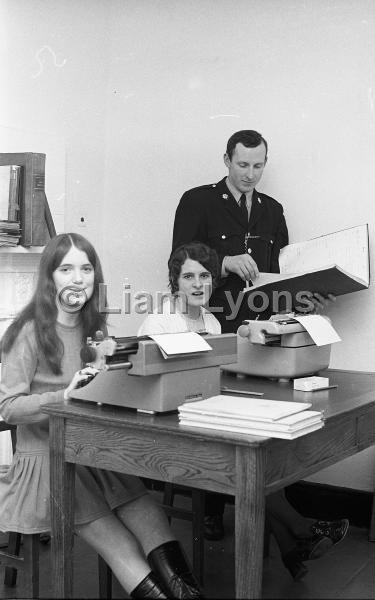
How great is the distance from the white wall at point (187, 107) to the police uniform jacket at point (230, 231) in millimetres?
173

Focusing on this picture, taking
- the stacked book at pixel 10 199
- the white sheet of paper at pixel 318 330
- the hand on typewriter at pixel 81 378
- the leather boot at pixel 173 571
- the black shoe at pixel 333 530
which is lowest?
the black shoe at pixel 333 530

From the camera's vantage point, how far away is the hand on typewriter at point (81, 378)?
202 cm

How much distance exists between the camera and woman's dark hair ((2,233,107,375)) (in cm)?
222

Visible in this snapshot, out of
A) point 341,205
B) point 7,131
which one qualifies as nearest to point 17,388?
point 7,131

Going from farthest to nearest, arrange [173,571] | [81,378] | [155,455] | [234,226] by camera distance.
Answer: [234,226] < [81,378] < [173,571] < [155,455]

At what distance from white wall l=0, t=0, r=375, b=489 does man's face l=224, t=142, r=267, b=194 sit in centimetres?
25

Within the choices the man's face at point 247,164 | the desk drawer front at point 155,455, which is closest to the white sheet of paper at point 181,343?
the desk drawer front at point 155,455

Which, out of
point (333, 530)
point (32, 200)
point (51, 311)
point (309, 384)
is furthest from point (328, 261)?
point (51, 311)

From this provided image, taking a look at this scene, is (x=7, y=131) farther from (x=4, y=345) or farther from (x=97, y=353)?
(x=97, y=353)

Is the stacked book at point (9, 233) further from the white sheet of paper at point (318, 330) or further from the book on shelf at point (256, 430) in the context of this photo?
the book on shelf at point (256, 430)

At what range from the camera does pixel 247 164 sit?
133 inches

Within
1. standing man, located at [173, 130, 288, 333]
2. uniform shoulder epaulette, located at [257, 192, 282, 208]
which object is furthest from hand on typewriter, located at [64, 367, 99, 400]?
uniform shoulder epaulette, located at [257, 192, 282, 208]

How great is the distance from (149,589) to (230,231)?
192 cm

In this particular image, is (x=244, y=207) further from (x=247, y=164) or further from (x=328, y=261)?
(x=328, y=261)
